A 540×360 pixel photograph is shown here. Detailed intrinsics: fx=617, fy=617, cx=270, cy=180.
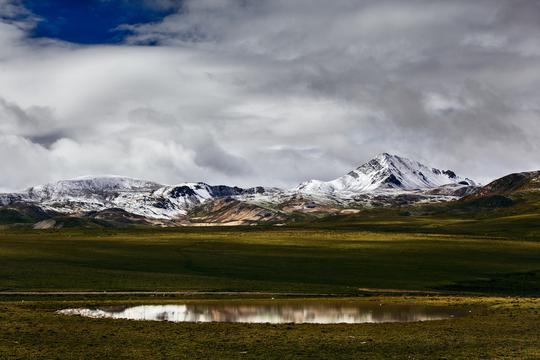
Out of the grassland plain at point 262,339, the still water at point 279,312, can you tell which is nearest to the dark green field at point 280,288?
the grassland plain at point 262,339

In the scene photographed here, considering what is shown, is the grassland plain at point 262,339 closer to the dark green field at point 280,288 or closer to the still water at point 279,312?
the dark green field at point 280,288

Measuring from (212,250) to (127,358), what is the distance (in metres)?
98.3

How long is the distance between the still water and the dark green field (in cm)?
410

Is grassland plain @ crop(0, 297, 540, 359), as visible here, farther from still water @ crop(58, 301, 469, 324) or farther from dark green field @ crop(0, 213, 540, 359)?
still water @ crop(58, 301, 469, 324)

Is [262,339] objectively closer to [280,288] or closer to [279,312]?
[279,312]

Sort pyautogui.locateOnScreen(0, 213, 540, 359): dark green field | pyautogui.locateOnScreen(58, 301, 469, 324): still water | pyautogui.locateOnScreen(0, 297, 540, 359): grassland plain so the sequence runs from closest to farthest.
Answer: pyautogui.locateOnScreen(0, 297, 540, 359): grassland plain, pyautogui.locateOnScreen(0, 213, 540, 359): dark green field, pyautogui.locateOnScreen(58, 301, 469, 324): still water

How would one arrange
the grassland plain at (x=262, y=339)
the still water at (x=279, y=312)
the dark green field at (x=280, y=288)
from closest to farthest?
the grassland plain at (x=262, y=339), the dark green field at (x=280, y=288), the still water at (x=279, y=312)

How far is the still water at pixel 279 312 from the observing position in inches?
2047

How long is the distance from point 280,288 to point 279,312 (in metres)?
19.5

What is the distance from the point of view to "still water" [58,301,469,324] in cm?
5200

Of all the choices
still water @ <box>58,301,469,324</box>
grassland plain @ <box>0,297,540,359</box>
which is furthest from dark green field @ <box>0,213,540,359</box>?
still water @ <box>58,301,469,324</box>

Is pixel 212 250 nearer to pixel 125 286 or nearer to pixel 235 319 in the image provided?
pixel 125 286

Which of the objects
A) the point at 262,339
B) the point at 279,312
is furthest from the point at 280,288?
the point at 262,339

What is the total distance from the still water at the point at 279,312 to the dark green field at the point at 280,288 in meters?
4.10
